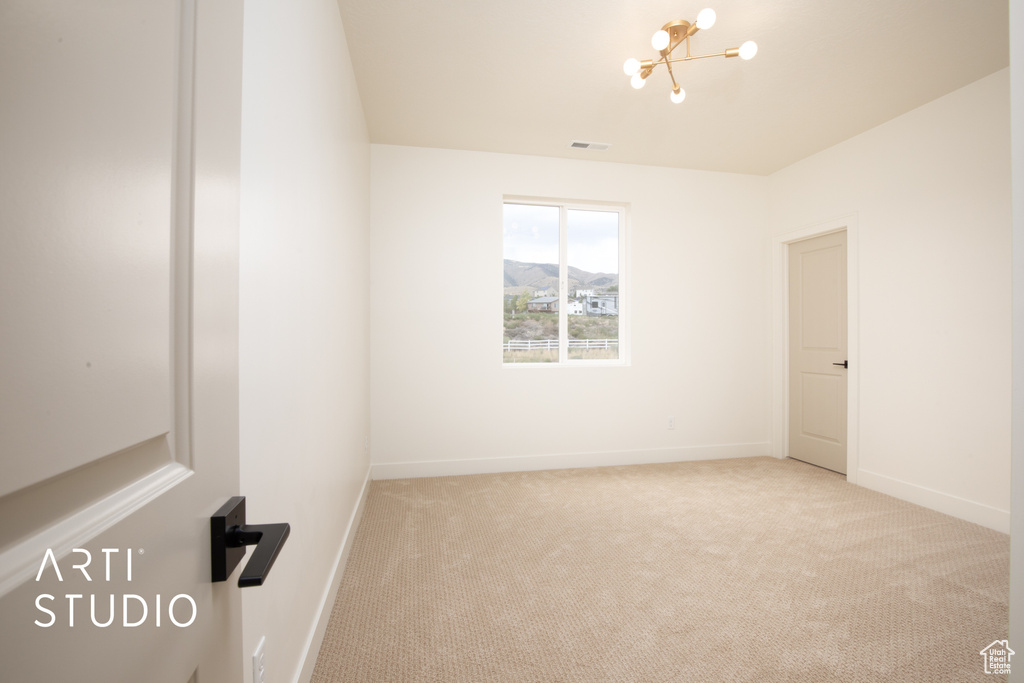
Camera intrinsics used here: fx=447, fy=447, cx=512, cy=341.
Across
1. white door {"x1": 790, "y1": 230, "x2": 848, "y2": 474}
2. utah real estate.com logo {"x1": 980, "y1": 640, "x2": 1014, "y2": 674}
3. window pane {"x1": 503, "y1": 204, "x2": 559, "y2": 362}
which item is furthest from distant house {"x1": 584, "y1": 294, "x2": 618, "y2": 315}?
utah real estate.com logo {"x1": 980, "y1": 640, "x2": 1014, "y2": 674}

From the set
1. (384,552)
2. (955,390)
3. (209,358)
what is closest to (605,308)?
(955,390)

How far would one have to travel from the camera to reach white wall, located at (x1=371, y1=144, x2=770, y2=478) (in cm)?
377

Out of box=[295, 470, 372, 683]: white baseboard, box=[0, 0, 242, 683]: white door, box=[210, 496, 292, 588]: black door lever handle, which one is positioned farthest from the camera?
box=[295, 470, 372, 683]: white baseboard

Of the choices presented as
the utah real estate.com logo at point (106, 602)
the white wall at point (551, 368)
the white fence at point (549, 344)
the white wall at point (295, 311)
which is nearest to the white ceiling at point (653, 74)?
the white wall at point (551, 368)

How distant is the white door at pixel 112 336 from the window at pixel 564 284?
11.8ft

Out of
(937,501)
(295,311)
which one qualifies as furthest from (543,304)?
(937,501)

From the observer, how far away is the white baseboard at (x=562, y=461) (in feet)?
12.3

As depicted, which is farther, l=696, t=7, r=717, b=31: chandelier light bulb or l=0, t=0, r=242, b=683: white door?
l=696, t=7, r=717, b=31: chandelier light bulb

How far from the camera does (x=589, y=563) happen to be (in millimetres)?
2309

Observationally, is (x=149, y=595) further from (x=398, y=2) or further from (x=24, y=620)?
(x=398, y=2)

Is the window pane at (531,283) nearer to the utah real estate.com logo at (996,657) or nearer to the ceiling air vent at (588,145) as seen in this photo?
the ceiling air vent at (588,145)

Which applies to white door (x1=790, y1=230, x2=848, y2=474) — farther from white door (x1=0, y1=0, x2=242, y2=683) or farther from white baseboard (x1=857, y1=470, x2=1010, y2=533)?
white door (x1=0, y1=0, x2=242, y2=683)

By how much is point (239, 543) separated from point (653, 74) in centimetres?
317

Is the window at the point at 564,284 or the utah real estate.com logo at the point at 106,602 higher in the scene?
the window at the point at 564,284
